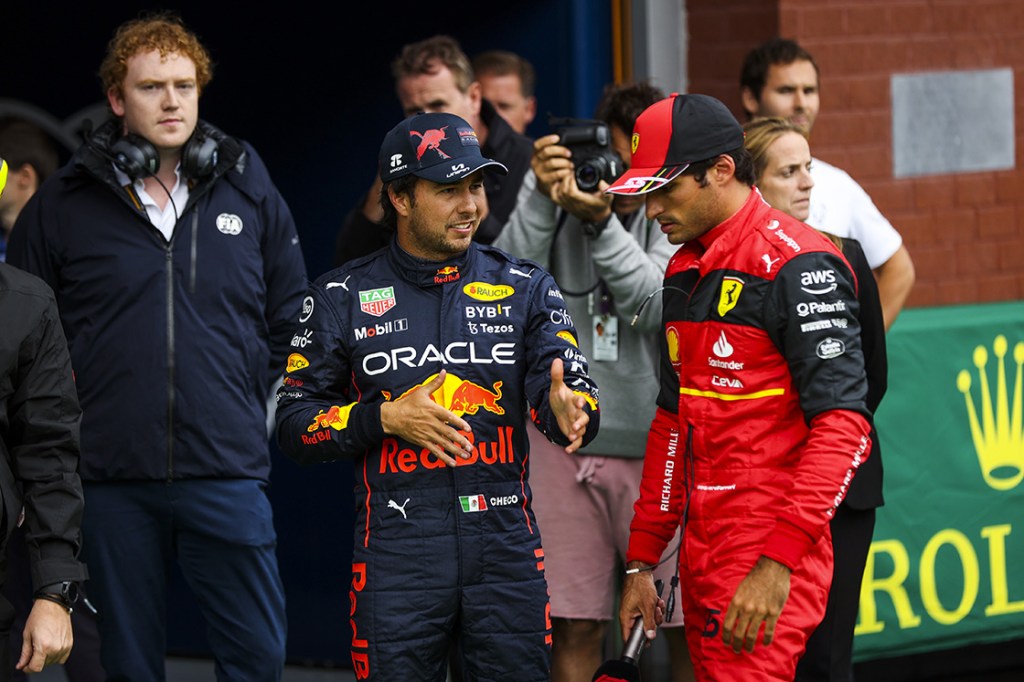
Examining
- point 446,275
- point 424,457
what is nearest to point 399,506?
point 424,457

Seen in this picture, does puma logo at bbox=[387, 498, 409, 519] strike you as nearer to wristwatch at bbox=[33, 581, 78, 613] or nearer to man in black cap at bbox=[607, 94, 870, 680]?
man in black cap at bbox=[607, 94, 870, 680]

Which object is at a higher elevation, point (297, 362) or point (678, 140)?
point (678, 140)

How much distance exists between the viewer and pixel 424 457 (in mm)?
3803

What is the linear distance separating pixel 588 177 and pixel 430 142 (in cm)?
98

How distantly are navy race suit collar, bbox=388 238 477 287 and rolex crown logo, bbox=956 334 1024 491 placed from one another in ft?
9.18

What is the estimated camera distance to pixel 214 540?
183 inches

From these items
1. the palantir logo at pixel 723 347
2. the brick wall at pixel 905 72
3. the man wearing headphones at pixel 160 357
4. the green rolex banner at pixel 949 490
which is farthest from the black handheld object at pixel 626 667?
the brick wall at pixel 905 72

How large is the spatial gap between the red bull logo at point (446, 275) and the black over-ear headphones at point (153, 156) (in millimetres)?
1090

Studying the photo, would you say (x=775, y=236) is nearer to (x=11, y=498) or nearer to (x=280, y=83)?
(x=11, y=498)

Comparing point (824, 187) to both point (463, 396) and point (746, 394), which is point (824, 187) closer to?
point (746, 394)

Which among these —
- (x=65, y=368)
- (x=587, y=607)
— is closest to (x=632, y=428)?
(x=587, y=607)

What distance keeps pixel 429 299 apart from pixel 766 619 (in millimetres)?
1076

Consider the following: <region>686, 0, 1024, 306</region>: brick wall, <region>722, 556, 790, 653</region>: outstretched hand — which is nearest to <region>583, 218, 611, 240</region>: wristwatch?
<region>722, 556, 790, 653</region>: outstretched hand

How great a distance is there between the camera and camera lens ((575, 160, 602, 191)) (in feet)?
15.7
